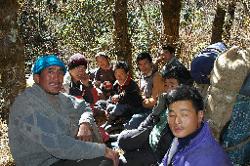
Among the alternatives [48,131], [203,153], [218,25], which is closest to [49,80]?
[48,131]

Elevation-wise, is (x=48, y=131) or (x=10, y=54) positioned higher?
(x=10, y=54)

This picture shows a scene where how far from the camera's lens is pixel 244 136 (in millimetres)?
3623

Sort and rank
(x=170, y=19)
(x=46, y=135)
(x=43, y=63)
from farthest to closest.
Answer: (x=170, y=19) → (x=43, y=63) → (x=46, y=135)

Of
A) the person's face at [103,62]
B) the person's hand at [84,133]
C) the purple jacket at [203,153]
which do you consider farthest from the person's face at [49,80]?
the person's face at [103,62]

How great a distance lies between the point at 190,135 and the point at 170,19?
22.8ft

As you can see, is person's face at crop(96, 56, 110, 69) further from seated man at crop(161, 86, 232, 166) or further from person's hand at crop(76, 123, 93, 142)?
seated man at crop(161, 86, 232, 166)

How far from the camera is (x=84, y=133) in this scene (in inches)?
155

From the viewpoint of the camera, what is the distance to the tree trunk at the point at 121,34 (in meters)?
8.98

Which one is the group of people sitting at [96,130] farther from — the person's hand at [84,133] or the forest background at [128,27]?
the forest background at [128,27]

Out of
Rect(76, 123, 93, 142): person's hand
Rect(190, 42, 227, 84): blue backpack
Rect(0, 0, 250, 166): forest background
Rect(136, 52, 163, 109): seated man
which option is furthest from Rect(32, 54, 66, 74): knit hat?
Rect(0, 0, 250, 166): forest background

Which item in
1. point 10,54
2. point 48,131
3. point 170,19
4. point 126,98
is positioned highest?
point 170,19

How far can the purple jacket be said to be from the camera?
2598mm

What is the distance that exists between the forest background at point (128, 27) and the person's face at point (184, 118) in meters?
6.27

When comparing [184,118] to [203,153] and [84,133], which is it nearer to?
[203,153]
